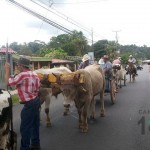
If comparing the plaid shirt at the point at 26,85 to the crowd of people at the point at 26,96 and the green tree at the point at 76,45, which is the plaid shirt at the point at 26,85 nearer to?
the crowd of people at the point at 26,96

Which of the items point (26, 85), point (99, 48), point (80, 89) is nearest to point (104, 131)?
point (80, 89)

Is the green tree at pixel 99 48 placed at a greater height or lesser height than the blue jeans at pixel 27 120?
greater

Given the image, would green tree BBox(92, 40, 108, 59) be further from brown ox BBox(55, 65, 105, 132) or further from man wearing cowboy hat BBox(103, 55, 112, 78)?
brown ox BBox(55, 65, 105, 132)

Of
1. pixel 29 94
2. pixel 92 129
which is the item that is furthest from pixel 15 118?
pixel 29 94

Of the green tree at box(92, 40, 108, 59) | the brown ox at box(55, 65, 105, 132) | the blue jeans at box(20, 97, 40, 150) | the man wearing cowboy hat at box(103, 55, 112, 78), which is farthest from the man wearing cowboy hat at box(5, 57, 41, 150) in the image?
the green tree at box(92, 40, 108, 59)

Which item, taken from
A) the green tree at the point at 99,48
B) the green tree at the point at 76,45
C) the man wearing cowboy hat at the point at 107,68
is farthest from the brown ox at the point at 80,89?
the green tree at the point at 99,48

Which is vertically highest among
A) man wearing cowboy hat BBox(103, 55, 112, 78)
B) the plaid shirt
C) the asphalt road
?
man wearing cowboy hat BBox(103, 55, 112, 78)

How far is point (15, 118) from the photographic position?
1144 cm

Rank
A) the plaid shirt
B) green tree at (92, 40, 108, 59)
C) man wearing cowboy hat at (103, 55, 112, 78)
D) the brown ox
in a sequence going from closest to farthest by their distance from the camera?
the plaid shirt < the brown ox < man wearing cowboy hat at (103, 55, 112, 78) < green tree at (92, 40, 108, 59)

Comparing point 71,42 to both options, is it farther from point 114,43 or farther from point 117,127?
point 117,127

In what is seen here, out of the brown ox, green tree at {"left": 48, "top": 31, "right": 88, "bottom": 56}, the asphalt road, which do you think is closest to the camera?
the asphalt road

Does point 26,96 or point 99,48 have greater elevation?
point 99,48

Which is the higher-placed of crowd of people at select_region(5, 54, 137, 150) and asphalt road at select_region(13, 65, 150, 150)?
crowd of people at select_region(5, 54, 137, 150)

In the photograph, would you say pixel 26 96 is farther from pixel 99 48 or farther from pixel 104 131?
pixel 99 48
